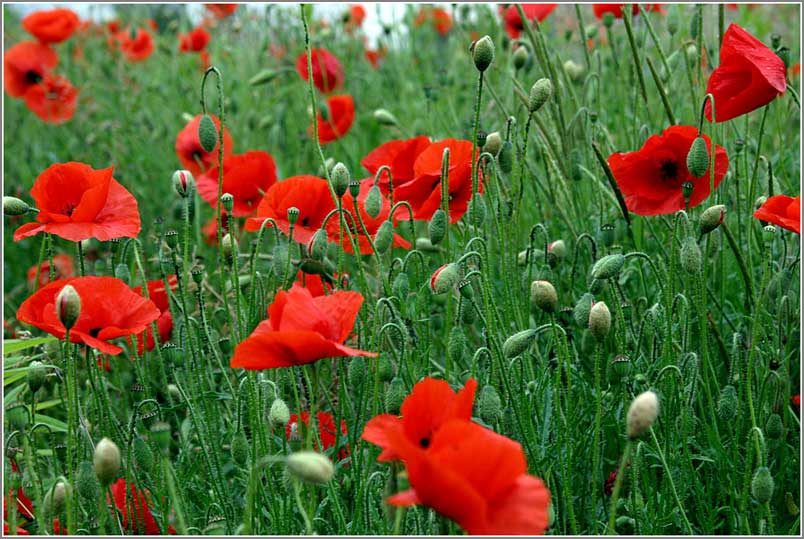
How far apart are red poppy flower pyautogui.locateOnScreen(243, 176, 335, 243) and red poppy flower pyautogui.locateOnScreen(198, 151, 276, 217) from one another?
25 cm

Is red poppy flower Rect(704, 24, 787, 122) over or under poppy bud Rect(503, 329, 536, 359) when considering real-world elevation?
over

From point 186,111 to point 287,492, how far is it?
262 centimetres

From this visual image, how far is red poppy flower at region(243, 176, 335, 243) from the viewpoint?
1.49 m

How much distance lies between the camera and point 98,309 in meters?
1.24

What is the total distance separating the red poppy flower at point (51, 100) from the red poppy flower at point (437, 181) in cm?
218

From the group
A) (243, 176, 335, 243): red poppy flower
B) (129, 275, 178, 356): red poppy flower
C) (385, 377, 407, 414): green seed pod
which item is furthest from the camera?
(129, 275, 178, 356): red poppy flower

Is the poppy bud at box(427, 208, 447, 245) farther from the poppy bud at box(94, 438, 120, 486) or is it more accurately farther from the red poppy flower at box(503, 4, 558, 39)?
the red poppy flower at box(503, 4, 558, 39)

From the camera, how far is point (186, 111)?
355cm

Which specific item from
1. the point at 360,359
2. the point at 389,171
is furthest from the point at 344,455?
the point at 389,171

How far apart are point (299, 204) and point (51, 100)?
214cm

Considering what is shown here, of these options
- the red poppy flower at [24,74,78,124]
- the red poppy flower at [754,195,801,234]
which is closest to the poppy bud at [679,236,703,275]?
the red poppy flower at [754,195,801,234]

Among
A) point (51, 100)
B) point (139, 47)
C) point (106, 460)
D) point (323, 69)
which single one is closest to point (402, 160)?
point (106, 460)

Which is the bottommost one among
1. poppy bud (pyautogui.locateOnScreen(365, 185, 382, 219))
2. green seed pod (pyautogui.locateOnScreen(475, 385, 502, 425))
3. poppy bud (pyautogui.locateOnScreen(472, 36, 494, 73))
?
green seed pod (pyautogui.locateOnScreen(475, 385, 502, 425))

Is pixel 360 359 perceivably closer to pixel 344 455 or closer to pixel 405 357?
pixel 405 357
